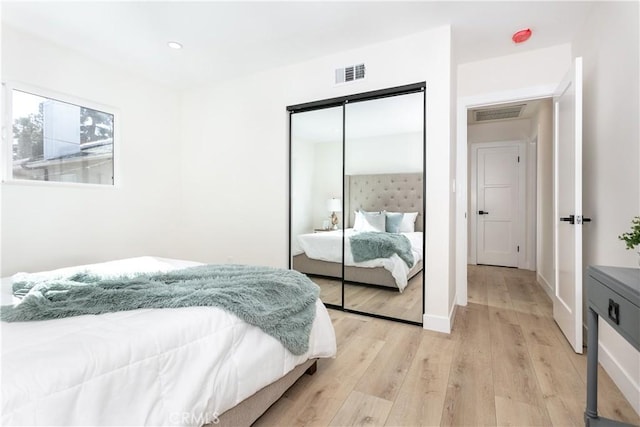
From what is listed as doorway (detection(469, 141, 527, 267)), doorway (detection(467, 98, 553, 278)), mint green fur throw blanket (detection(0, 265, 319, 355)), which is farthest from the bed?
doorway (detection(469, 141, 527, 267))

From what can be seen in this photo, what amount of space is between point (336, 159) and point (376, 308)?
1.51 meters

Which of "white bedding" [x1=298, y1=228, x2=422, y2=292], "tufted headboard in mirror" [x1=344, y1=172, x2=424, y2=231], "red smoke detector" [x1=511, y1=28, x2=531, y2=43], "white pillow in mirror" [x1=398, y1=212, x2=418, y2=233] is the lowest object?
"white bedding" [x1=298, y1=228, x2=422, y2=292]

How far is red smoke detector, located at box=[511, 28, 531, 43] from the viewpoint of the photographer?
257cm

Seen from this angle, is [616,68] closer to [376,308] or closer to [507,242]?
[376,308]

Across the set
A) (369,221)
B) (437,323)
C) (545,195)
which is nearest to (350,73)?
(369,221)

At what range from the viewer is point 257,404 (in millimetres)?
1382

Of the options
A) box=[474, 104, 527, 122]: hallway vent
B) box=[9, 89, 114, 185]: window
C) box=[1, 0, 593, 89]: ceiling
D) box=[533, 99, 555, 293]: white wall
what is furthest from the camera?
box=[474, 104, 527, 122]: hallway vent

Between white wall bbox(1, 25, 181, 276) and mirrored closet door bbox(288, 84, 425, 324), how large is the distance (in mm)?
1779

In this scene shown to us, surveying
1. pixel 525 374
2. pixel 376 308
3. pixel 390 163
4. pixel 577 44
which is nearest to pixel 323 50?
pixel 390 163

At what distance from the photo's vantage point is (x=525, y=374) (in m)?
1.86

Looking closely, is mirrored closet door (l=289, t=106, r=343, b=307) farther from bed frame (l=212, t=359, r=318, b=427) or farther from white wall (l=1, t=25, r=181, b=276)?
white wall (l=1, t=25, r=181, b=276)

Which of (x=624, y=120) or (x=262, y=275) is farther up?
(x=624, y=120)

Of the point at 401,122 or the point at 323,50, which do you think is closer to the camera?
the point at 401,122

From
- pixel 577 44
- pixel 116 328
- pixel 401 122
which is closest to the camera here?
pixel 116 328
